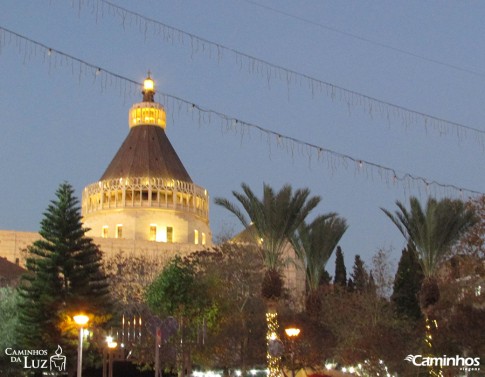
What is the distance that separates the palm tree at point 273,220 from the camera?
30.3 m

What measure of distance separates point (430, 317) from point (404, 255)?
21355mm

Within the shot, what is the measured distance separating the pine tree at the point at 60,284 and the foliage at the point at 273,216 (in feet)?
29.3

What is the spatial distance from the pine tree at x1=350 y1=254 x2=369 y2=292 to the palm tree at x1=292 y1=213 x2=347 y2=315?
1801cm

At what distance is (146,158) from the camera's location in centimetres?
7938

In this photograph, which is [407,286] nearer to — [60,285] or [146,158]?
[60,285]

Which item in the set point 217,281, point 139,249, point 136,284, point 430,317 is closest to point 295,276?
point 139,249

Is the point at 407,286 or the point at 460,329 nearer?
the point at 460,329

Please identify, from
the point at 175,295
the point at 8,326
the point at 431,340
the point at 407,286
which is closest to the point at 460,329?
the point at 431,340

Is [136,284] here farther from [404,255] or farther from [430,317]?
[430,317]

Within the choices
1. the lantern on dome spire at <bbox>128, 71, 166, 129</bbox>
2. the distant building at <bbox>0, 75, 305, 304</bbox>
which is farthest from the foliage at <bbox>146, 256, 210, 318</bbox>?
the lantern on dome spire at <bbox>128, 71, 166, 129</bbox>

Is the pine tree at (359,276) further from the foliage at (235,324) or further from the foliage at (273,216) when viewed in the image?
the foliage at (273,216)

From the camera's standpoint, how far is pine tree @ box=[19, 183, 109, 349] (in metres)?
36.8

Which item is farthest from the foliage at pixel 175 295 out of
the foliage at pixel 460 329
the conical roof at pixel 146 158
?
the conical roof at pixel 146 158

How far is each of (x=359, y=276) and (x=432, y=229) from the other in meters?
30.5
